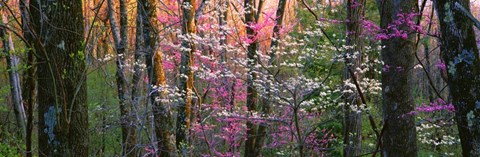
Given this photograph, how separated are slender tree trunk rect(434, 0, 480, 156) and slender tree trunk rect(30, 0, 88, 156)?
2.72m

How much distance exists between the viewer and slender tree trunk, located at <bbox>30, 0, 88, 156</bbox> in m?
3.32

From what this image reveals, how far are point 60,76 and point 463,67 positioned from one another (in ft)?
9.57

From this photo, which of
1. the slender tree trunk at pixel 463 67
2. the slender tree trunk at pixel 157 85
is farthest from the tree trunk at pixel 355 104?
the slender tree trunk at pixel 463 67

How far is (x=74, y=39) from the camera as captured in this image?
3418 millimetres

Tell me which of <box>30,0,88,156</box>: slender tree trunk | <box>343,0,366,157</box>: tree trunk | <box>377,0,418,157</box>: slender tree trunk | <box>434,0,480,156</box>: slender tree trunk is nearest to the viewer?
<box>434,0,480,156</box>: slender tree trunk

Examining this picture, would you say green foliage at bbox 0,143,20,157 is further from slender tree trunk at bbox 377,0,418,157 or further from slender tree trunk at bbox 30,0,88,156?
slender tree trunk at bbox 377,0,418,157

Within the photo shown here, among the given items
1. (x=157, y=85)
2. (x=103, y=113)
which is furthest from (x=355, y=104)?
(x=103, y=113)

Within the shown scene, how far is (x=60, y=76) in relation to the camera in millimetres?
3320

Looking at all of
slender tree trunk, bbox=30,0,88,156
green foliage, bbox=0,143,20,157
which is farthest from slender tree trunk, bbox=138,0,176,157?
slender tree trunk, bbox=30,0,88,156

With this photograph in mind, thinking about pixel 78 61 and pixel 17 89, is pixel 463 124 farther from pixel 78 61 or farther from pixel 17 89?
pixel 17 89

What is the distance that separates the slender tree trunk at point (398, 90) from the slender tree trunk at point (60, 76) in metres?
3.14

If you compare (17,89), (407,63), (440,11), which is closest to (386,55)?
(407,63)

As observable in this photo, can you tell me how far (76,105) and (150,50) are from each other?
11.0ft

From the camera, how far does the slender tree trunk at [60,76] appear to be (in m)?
3.32
